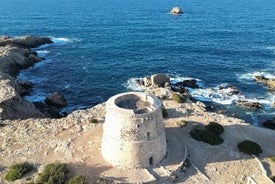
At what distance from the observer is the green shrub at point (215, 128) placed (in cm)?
5062

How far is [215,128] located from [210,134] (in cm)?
202

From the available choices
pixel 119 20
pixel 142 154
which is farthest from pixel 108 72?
pixel 119 20

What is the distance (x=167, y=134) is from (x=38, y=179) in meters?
20.1

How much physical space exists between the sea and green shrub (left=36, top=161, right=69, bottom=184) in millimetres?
29810

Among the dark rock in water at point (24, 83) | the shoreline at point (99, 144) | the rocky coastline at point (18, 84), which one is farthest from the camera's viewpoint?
the dark rock in water at point (24, 83)

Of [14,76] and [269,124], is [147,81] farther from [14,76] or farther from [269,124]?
[14,76]

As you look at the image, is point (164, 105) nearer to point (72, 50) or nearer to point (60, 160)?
point (60, 160)

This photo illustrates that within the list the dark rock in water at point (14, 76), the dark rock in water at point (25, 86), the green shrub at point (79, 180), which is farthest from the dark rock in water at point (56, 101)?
the green shrub at point (79, 180)

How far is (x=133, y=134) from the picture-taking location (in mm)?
39781

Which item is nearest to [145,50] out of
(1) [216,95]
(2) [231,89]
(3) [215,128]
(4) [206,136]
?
(2) [231,89]

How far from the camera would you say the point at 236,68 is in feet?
297

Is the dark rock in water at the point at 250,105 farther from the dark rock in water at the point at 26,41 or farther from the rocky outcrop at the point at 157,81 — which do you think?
the dark rock in water at the point at 26,41

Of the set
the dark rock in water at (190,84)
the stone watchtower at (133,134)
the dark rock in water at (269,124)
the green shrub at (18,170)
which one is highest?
the stone watchtower at (133,134)

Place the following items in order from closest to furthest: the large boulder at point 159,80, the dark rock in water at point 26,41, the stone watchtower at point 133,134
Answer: the stone watchtower at point 133,134
the large boulder at point 159,80
the dark rock in water at point 26,41
